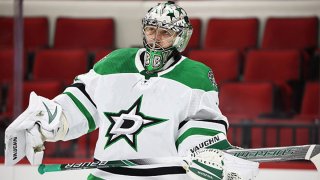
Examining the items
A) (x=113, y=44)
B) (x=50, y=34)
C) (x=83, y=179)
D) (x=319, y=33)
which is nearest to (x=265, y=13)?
(x=319, y=33)

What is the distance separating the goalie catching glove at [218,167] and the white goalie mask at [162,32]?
335 millimetres

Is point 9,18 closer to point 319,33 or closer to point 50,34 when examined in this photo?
point 50,34

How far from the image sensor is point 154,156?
2289 millimetres

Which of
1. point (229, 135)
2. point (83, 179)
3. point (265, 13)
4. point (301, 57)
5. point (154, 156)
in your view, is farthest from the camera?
point (265, 13)

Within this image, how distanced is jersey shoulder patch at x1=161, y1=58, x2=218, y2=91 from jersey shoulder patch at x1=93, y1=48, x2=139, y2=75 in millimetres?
118

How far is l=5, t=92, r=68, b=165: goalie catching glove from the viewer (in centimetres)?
225

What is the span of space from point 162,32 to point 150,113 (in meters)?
0.25

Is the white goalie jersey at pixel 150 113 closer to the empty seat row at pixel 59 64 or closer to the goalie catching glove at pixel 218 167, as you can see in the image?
the goalie catching glove at pixel 218 167

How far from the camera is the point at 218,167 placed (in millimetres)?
2184

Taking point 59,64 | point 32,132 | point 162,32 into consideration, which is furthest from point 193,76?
point 59,64

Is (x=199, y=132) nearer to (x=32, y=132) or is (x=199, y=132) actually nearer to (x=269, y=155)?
(x=269, y=155)

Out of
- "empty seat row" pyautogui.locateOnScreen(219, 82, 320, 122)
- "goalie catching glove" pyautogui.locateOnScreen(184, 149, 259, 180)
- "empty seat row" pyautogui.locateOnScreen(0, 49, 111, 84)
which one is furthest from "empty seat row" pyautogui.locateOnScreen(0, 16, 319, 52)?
"goalie catching glove" pyautogui.locateOnScreen(184, 149, 259, 180)

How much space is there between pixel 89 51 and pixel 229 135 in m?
1.32

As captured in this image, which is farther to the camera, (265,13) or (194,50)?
(265,13)
